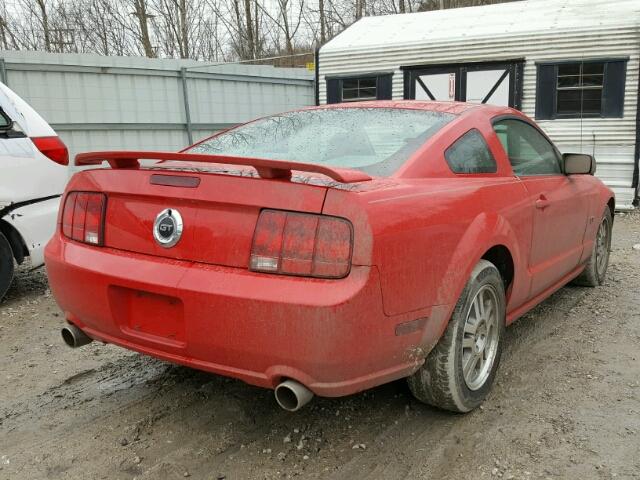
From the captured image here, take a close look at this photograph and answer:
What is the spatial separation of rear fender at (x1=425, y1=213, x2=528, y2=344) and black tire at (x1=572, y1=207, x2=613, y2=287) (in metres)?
Answer: 1.98

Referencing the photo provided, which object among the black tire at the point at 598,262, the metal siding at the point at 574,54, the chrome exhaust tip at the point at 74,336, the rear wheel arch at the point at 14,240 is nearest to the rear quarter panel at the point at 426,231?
the chrome exhaust tip at the point at 74,336

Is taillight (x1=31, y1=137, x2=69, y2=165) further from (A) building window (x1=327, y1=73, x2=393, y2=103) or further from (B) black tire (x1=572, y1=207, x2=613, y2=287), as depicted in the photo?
(A) building window (x1=327, y1=73, x2=393, y2=103)

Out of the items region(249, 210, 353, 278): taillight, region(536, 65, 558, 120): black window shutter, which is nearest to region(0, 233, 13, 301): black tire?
region(249, 210, 353, 278): taillight

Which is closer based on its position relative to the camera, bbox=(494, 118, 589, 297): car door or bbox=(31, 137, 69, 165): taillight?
bbox=(494, 118, 589, 297): car door

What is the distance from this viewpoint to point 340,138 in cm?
293

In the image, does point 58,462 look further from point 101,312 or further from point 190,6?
point 190,6

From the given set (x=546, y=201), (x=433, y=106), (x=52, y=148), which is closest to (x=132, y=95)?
(x=52, y=148)

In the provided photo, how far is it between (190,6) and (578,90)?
740 inches

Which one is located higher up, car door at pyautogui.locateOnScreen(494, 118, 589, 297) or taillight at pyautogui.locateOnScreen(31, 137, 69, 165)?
taillight at pyautogui.locateOnScreen(31, 137, 69, 165)

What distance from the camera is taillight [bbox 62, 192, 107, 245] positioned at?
254cm

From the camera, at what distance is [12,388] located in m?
3.19

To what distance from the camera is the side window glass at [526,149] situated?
132 inches

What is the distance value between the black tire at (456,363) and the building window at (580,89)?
936 cm

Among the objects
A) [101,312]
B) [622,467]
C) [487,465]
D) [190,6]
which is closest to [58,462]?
[101,312]
